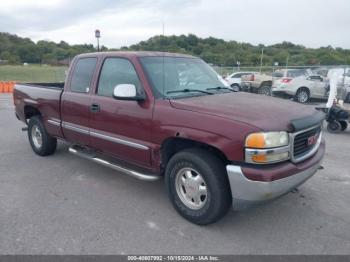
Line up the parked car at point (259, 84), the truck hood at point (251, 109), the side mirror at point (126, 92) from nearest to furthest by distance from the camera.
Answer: the truck hood at point (251, 109)
the side mirror at point (126, 92)
the parked car at point (259, 84)

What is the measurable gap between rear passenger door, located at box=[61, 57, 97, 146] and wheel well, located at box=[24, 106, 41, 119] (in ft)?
3.88

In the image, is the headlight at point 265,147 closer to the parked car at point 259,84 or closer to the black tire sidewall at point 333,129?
the black tire sidewall at point 333,129

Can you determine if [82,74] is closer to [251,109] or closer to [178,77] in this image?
[178,77]

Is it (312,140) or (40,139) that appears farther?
(40,139)

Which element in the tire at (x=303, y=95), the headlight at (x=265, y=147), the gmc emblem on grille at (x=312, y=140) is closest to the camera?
the headlight at (x=265, y=147)

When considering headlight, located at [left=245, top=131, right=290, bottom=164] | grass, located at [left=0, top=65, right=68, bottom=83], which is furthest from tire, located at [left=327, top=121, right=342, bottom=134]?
grass, located at [left=0, top=65, right=68, bottom=83]

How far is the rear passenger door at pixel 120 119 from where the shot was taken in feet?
13.0

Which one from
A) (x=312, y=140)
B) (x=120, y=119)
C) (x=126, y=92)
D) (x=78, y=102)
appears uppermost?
(x=126, y=92)

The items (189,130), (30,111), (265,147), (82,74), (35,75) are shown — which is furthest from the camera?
(35,75)

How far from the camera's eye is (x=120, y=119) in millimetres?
4195

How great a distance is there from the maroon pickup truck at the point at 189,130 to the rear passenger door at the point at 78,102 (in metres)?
0.02

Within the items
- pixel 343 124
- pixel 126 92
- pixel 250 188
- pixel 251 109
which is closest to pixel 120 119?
pixel 126 92

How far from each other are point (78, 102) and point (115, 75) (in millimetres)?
800

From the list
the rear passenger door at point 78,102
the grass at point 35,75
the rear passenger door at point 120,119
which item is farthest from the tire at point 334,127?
the grass at point 35,75
